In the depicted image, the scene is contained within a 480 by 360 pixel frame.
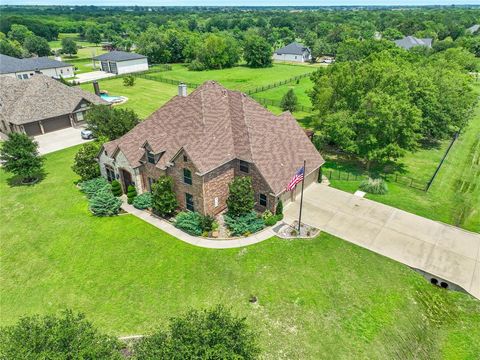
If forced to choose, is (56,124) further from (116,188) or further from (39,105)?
(116,188)

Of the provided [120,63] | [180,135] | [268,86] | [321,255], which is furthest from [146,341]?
[120,63]

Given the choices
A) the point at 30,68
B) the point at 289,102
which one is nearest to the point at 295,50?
the point at 289,102

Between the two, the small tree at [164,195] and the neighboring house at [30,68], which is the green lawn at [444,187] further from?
the neighboring house at [30,68]

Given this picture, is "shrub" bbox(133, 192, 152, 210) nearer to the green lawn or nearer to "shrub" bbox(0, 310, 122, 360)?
"shrub" bbox(0, 310, 122, 360)

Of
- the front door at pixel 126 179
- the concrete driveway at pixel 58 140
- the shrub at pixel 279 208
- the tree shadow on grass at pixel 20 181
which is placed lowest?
the tree shadow on grass at pixel 20 181

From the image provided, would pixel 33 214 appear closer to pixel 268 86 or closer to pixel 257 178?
pixel 257 178

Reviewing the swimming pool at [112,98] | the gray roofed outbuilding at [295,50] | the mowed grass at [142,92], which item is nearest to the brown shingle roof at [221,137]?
the mowed grass at [142,92]
